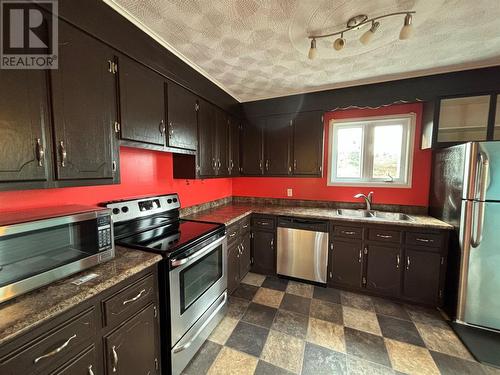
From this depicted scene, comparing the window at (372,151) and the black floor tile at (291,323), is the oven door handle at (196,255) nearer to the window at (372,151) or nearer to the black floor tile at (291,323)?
the black floor tile at (291,323)

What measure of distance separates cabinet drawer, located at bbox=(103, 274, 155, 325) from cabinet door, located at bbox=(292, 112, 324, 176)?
7.55ft

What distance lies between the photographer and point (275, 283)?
2727 millimetres

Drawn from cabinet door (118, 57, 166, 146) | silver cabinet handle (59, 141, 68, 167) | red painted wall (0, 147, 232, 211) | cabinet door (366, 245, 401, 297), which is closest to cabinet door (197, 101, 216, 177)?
red painted wall (0, 147, 232, 211)

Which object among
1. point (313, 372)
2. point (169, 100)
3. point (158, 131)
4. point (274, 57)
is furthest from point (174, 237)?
point (274, 57)

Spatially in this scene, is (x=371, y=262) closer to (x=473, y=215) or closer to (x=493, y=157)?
(x=473, y=215)

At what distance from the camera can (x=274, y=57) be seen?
191 centimetres

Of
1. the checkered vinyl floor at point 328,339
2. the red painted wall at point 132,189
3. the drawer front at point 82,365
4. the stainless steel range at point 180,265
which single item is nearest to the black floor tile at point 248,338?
the checkered vinyl floor at point 328,339

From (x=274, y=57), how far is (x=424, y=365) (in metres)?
2.79

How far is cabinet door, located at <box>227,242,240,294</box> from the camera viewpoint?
2.34 m

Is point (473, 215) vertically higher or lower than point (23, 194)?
lower

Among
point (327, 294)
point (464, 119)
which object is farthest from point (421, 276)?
point (464, 119)

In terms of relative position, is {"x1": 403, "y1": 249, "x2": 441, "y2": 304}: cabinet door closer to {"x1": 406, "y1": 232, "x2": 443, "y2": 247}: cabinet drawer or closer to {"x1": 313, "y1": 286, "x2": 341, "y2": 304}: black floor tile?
{"x1": 406, "y1": 232, "x2": 443, "y2": 247}: cabinet drawer

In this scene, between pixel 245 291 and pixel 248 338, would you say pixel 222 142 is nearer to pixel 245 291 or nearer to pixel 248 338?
pixel 245 291

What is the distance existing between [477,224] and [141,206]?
3.02 metres
